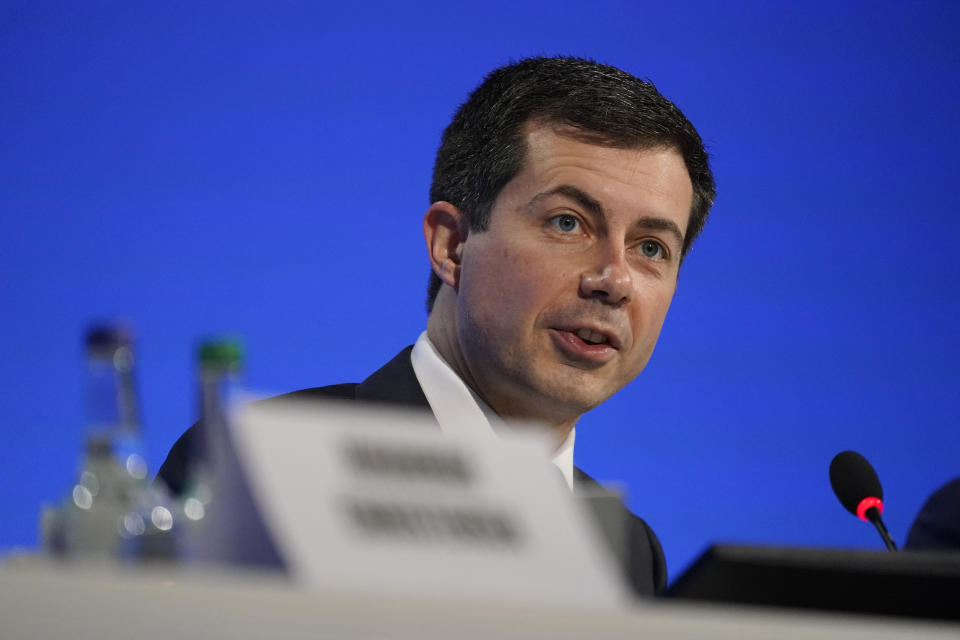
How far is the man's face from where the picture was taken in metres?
2.12

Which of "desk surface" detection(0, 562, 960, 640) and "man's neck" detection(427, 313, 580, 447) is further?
"man's neck" detection(427, 313, 580, 447)

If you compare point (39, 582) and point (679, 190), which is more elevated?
point (679, 190)

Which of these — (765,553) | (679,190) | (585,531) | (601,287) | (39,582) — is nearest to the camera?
(39,582)

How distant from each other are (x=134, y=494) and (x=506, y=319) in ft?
4.49

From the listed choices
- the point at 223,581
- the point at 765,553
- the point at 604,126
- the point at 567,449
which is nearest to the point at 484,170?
the point at 604,126

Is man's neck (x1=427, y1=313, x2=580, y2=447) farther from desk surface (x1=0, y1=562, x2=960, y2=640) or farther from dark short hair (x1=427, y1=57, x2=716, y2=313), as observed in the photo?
desk surface (x1=0, y1=562, x2=960, y2=640)

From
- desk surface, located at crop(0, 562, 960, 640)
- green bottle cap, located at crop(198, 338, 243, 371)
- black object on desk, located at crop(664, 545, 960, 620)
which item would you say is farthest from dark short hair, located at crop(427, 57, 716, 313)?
desk surface, located at crop(0, 562, 960, 640)

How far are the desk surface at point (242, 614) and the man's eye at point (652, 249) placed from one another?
1.62m

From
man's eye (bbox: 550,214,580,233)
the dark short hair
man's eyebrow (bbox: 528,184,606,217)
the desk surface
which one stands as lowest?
the desk surface

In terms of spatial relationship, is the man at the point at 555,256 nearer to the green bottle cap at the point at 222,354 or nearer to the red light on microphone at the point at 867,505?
the red light on microphone at the point at 867,505

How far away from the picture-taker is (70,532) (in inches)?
31.4

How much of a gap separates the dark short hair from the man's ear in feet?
0.09

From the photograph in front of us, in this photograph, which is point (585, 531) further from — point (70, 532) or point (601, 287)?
point (601, 287)

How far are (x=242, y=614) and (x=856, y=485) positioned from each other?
137cm
